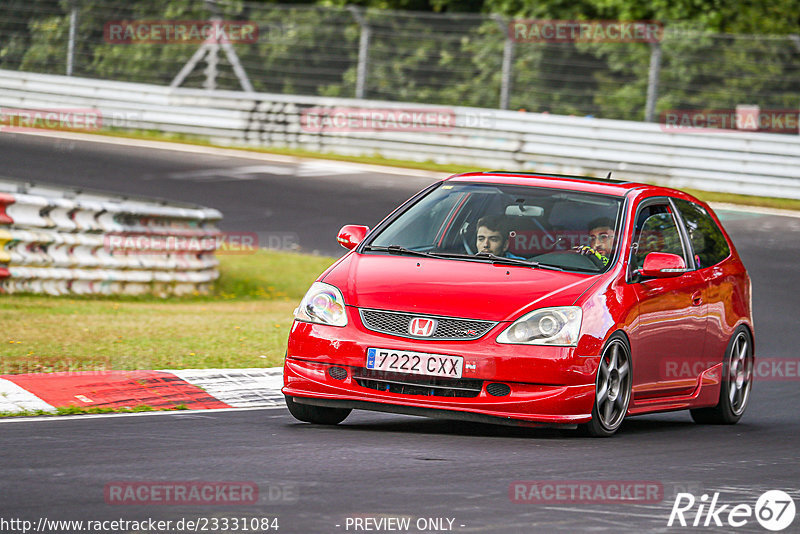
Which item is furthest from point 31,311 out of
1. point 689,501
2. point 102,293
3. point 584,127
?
point 584,127

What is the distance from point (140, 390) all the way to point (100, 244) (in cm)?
572

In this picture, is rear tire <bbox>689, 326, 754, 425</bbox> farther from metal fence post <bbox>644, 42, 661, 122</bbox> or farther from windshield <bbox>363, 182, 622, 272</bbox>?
metal fence post <bbox>644, 42, 661, 122</bbox>

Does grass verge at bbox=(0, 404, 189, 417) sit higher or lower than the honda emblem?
lower

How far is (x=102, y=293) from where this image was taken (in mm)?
14844

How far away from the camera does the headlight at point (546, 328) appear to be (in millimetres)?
7613

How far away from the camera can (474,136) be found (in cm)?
2488

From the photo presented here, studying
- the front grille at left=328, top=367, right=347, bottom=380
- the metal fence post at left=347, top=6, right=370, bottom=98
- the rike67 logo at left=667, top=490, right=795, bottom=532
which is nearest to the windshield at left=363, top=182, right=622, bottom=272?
the front grille at left=328, top=367, right=347, bottom=380

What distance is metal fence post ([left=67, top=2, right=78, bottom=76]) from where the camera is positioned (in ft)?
94.4

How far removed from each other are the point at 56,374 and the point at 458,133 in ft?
53.5

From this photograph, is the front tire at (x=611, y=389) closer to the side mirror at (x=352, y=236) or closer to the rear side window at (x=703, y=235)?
the rear side window at (x=703, y=235)

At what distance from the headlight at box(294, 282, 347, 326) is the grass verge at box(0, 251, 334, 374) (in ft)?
7.79

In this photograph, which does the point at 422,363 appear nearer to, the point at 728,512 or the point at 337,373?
the point at 337,373

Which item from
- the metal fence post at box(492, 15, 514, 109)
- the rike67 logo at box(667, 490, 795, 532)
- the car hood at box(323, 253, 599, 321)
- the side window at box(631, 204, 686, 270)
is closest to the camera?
the rike67 logo at box(667, 490, 795, 532)

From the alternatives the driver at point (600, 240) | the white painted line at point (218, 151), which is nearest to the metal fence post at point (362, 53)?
the white painted line at point (218, 151)
